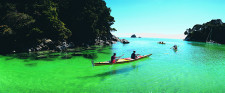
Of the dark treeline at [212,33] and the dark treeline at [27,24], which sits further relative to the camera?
the dark treeline at [212,33]

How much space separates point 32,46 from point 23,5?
29.9ft

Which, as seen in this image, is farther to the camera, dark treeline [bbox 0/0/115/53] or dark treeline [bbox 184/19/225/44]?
dark treeline [bbox 184/19/225/44]

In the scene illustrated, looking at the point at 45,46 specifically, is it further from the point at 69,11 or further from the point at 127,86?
the point at 127,86

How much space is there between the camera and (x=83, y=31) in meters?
43.8

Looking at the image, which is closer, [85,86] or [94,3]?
[85,86]

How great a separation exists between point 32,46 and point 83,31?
17.6 m

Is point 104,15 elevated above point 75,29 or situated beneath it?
elevated above

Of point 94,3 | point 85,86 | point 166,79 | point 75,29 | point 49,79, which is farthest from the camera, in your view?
point 94,3

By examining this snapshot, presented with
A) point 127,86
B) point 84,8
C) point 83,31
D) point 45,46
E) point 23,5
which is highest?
point 84,8

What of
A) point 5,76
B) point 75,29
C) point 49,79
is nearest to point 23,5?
point 75,29

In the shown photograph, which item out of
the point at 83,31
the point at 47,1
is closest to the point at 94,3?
the point at 83,31

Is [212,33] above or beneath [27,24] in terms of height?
above

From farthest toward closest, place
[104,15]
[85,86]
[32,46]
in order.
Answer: [104,15], [32,46], [85,86]

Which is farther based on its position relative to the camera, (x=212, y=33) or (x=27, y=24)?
(x=212, y=33)
